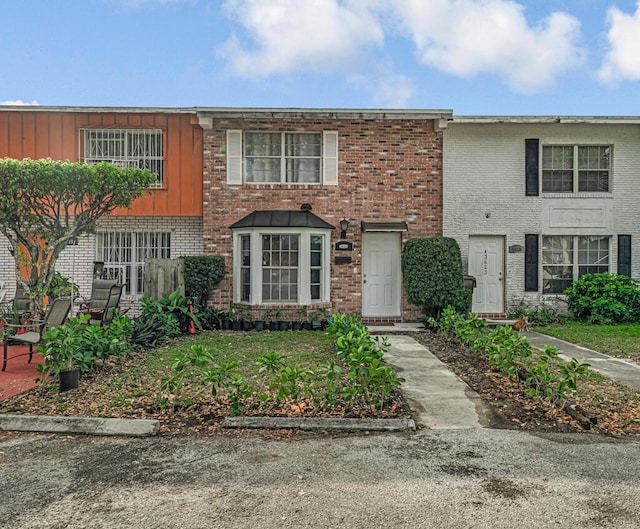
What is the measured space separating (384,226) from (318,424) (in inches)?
319

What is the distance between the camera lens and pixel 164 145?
12.8 meters

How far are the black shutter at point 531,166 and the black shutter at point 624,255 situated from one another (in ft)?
7.72

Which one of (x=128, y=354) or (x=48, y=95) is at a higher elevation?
(x=48, y=95)

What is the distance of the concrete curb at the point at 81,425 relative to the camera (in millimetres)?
4586

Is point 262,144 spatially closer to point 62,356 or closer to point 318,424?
point 62,356

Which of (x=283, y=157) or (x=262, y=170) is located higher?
(x=283, y=157)

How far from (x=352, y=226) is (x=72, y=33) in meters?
7.06

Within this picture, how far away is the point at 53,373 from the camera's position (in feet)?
20.8

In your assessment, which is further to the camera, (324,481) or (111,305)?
(111,305)

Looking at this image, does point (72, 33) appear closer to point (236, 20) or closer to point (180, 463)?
point (236, 20)

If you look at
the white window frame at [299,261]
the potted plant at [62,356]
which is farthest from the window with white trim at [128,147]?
the potted plant at [62,356]

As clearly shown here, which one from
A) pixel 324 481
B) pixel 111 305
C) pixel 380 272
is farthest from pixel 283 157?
pixel 324 481

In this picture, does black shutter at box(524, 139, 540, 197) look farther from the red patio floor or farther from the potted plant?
the red patio floor

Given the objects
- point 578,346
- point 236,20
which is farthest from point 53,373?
point 236,20
